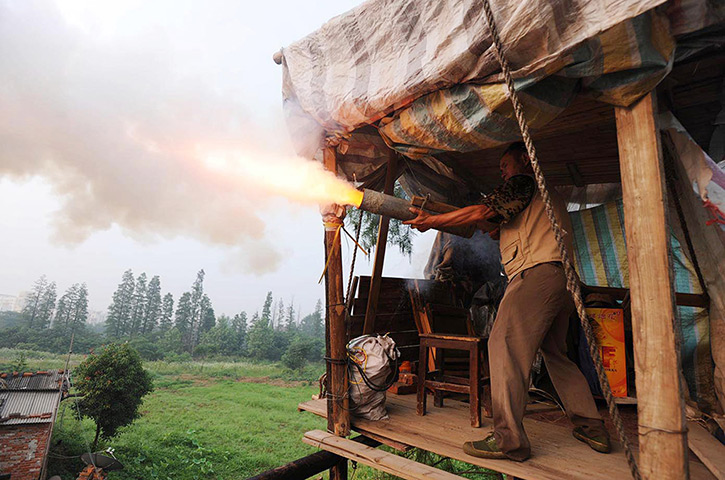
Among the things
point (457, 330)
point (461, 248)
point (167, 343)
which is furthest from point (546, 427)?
point (167, 343)

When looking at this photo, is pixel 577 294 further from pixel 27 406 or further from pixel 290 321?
pixel 290 321

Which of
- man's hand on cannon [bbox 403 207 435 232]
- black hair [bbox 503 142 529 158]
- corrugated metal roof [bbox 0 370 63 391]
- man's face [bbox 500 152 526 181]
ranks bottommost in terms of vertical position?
corrugated metal roof [bbox 0 370 63 391]

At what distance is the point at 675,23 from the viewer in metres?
1.68

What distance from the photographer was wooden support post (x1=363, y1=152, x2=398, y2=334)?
14.3ft

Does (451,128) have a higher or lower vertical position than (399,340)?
higher

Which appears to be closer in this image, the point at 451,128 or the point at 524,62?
the point at 524,62

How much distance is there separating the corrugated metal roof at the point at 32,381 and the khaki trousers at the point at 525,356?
1373 inches

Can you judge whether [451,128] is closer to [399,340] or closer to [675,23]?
[675,23]

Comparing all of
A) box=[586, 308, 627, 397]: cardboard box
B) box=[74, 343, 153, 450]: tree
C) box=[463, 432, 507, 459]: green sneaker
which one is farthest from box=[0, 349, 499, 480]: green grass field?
box=[463, 432, 507, 459]: green sneaker

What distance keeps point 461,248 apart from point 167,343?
68.9 metres

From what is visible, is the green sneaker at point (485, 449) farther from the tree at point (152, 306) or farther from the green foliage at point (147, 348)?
the tree at point (152, 306)

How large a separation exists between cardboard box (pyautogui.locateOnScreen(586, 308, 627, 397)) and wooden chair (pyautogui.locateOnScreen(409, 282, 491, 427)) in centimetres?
113

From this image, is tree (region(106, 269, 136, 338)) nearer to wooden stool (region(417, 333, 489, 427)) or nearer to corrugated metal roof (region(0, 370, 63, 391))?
corrugated metal roof (region(0, 370, 63, 391))

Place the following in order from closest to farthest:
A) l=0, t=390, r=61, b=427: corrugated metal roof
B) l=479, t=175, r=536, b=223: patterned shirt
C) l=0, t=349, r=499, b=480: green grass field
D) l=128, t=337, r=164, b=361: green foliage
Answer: l=479, t=175, r=536, b=223: patterned shirt < l=0, t=390, r=61, b=427: corrugated metal roof < l=0, t=349, r=499, b=480: green grass field < l=128, t=337, r=164, b=361: green foliage
